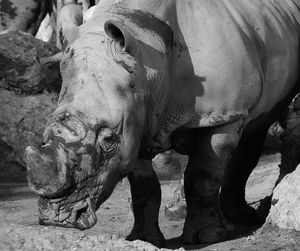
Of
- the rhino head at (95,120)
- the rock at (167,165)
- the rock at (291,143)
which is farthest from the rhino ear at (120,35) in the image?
the rock at (167,165)

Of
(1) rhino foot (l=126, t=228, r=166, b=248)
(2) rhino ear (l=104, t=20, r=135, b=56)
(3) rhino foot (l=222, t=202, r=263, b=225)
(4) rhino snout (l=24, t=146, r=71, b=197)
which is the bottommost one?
(3) rhino foot (l=222, t=202, r=263, b=225)

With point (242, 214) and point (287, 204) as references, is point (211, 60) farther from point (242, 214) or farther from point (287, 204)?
point (242, 214)

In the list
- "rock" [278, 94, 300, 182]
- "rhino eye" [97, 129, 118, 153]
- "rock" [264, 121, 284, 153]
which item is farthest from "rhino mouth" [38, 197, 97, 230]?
"rock" [264, 121, 284, 153]

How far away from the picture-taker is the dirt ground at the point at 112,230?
6.45 metres

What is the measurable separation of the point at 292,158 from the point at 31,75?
408 cm

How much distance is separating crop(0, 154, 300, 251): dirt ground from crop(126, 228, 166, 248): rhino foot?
68mm

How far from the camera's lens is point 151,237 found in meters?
7.91

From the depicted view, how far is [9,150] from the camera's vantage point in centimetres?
1189

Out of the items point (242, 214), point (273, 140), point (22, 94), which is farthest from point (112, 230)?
point (273, 140)

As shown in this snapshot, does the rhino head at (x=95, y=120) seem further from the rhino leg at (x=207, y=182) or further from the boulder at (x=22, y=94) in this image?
the boulder at (x=22, y=94)

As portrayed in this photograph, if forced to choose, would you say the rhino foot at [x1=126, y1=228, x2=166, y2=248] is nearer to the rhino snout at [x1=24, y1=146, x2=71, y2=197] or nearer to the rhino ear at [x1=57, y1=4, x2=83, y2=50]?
the rhino snout at [x1=24, y1=146, x2=71, y2=197]

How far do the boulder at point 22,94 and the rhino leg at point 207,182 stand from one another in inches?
159

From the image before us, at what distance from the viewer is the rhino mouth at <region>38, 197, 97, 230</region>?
7008mm

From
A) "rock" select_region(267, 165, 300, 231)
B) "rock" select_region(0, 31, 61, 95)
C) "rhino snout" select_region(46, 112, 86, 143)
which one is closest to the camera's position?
"rhino snout" select_region(46, 112, 86, 143)
